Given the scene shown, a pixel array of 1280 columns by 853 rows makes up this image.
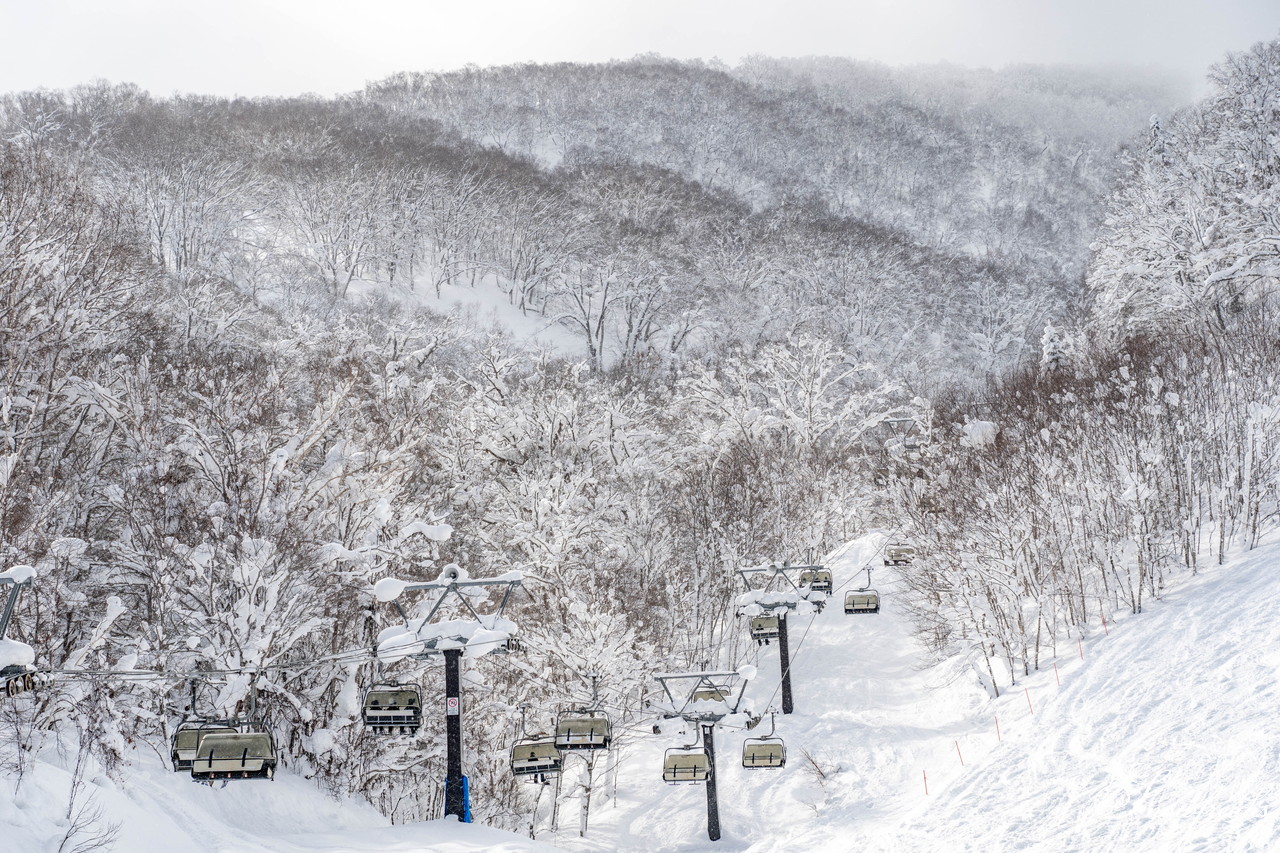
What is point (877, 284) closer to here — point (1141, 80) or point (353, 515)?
point (353, 515)

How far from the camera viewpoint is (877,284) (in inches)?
2894

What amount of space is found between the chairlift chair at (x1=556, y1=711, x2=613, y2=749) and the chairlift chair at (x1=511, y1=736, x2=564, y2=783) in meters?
0.21

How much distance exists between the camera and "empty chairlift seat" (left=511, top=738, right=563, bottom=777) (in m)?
15.0

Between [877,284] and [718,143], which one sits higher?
[718,143]

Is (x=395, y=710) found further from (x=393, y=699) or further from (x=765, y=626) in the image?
(x=765, y=626)

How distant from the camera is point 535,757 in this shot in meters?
15.2

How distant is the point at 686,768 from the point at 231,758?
910cm

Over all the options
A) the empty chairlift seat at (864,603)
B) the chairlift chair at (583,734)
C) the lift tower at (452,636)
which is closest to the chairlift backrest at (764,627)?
the empty chairlift seat at (864,603)

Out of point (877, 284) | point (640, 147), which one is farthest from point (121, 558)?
point (640, 147)

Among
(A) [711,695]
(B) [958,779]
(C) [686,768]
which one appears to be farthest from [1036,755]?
(C) [686,768]

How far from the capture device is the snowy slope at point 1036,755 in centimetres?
1187

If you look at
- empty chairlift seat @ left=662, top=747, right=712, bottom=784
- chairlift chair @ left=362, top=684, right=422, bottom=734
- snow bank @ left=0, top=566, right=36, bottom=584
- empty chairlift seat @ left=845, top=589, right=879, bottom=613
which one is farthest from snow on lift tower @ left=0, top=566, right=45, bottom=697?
empty chairlift seat @ left=845, top=589, right=879, bottom=613

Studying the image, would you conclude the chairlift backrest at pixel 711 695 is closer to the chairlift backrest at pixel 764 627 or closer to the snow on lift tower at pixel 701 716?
the snow on lift tower at pixel 701 716

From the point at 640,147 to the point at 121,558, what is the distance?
108496 millimetres
